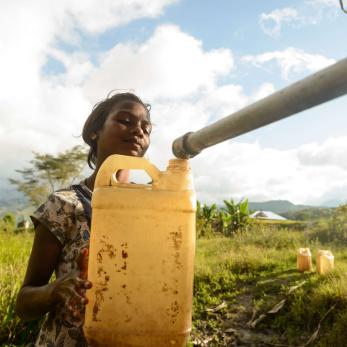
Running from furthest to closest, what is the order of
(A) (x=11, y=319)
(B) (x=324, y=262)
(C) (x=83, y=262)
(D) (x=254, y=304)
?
(B) (x=324, y=262) → (D) (x=254, y=304) → (A) (x=11, y=319) → (C) (x=83, y=262)

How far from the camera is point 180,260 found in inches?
40.5

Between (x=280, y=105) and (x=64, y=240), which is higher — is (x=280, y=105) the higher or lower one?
the higher one

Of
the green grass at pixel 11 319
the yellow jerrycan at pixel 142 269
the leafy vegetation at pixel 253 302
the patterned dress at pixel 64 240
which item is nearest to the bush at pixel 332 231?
the leafy vegetation at pixel 253 302

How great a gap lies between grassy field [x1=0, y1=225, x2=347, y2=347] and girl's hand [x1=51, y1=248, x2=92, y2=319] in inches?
120

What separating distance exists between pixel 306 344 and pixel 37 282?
341 cm

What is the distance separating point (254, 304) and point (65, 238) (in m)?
4.15

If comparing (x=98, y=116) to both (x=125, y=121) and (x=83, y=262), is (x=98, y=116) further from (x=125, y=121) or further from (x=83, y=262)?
(x=83, y=262)

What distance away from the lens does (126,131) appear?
1488mm

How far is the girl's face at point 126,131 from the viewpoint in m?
1.49

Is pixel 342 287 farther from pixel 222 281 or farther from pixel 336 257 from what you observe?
pixel 336 257

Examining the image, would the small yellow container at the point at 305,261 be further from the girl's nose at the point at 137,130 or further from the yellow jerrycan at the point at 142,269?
the yellow jerrycan at the point at 142,269

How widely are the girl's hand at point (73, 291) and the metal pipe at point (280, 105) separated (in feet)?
1.47

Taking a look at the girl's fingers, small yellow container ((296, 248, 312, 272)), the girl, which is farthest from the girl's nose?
small yellow container ((296, 248, 312, 272))

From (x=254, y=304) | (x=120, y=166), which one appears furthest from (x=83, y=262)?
(x=254, y=304)
